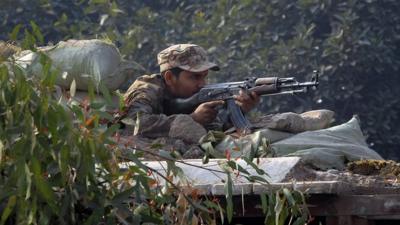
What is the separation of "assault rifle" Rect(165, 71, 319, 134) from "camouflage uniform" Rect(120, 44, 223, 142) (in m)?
0.12

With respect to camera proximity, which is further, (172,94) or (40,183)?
(172,94)

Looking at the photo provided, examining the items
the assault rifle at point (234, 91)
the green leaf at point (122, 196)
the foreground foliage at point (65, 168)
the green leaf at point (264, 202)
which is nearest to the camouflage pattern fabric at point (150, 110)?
the assault rifle at point (234, 91)

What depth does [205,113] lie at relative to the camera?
880cm

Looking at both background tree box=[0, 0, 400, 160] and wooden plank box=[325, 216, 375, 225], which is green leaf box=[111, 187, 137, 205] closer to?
wooden plank box=[325, 216, 375, 225]

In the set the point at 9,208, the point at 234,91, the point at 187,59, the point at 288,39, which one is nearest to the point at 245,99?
the point at 234,91

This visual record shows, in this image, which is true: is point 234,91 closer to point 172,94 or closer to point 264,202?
point 172,94

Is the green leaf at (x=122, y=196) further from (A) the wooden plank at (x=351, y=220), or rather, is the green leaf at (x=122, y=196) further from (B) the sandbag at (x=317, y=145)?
(B) the sandbag at (x=317, y=145)

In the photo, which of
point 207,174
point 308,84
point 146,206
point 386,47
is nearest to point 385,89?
point 386,47

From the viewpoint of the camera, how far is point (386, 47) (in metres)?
15.6

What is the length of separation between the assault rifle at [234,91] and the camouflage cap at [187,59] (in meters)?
0.14

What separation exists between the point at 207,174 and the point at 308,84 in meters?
1.66

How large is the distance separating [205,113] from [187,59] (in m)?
0.52

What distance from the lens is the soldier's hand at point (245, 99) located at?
9016 millimetres

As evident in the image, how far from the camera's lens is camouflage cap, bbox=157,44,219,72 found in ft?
30.0
